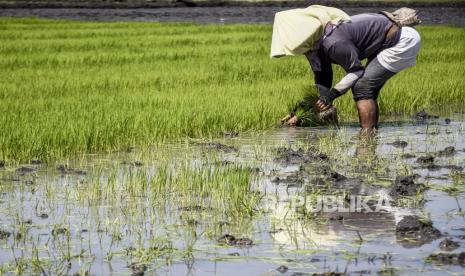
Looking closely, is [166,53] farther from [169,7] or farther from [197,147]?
[169,7]

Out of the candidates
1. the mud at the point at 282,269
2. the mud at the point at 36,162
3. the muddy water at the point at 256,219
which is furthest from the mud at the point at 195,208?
the mud at the point at 36,162

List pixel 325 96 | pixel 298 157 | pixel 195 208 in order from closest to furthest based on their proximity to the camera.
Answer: pixel 195 208 → pixel 298 157 → pixel 325 96

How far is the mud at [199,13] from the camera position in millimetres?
29297

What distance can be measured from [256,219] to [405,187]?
91 centimetres

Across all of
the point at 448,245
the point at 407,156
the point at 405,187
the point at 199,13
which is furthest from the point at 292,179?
the point at 199,13

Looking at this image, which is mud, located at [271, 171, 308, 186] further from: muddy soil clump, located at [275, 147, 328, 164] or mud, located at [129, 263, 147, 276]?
mud, located at [129, 263, 147, 276]

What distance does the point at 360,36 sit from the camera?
20.4ft

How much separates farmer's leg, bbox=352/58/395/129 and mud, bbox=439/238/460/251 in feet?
9.50

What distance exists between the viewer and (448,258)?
3357mm

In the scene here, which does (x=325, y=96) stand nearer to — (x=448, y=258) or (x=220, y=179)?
(x=220, y=179)

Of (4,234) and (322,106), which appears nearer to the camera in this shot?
(4,234)

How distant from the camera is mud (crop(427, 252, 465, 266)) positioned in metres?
3.32

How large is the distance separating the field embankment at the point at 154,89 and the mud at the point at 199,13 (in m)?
11.9

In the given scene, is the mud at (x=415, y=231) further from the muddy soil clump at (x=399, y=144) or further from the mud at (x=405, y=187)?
the muddy soil clump at (x=399, y=144)
